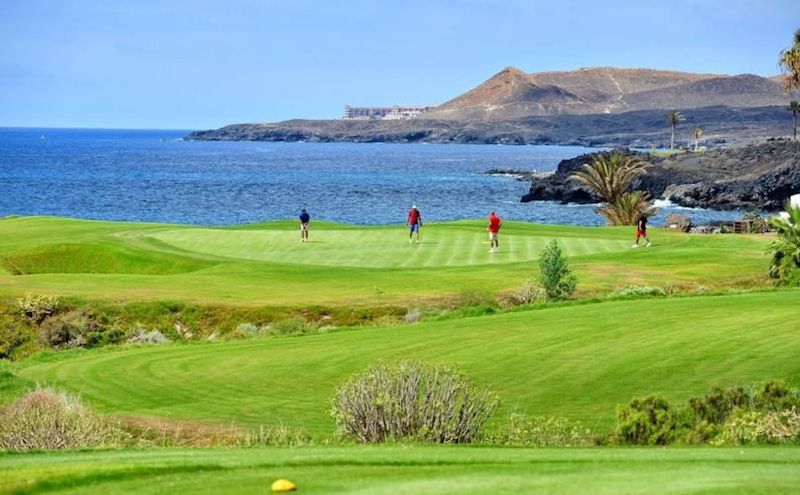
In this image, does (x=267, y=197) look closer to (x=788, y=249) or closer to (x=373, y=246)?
(x=373, y=246)

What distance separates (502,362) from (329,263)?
18.2 m

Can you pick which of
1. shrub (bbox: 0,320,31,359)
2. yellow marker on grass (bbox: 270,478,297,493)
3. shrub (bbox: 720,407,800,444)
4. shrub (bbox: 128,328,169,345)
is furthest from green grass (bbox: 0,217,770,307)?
yellow marker on grass (bbox: 270,478,297,493)

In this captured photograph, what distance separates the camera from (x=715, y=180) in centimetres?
12762

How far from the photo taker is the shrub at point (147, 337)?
86.4 feet

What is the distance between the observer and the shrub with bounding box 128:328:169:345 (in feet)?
86.4

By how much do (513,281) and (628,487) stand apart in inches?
952

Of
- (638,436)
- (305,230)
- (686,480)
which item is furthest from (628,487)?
(305,230)

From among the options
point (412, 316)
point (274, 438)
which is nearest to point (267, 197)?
point (412, 316)

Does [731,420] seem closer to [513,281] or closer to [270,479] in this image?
[270,479]

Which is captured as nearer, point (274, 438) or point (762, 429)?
point (762, 429)

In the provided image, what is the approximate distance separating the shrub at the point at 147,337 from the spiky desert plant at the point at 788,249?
15750 millimetres

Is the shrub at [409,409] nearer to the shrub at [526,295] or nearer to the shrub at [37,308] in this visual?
the shrub at [526,295]

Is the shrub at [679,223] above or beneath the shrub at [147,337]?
beneath

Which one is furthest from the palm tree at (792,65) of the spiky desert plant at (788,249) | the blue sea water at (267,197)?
the blue sea water at (267,197)
